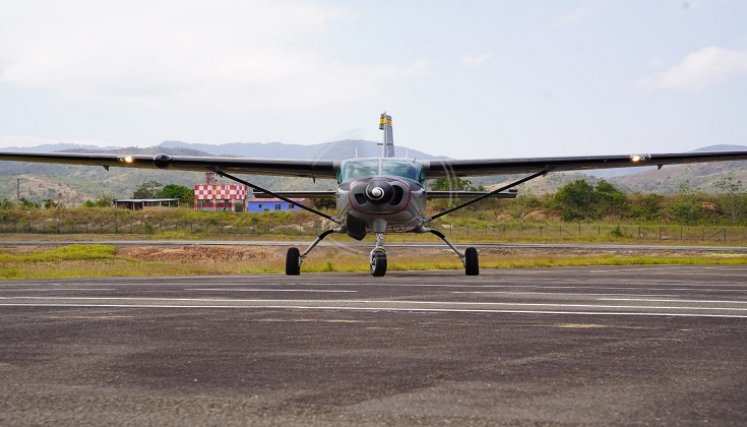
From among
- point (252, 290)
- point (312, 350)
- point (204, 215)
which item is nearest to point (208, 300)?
point (252, 290)

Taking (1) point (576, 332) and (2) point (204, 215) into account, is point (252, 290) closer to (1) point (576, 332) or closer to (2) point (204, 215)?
(1) point (576, 332)

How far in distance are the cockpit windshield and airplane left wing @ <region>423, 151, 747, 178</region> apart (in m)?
1.82

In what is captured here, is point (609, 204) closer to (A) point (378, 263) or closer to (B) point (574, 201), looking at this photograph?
(B) point (574, 201)

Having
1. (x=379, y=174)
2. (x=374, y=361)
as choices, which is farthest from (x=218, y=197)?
(x=374, y=361)

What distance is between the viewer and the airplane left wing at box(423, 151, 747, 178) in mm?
21842

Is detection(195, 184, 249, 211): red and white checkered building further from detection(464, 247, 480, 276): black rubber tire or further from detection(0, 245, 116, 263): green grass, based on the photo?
detection(464, 247, 480, 276): black rubber tire

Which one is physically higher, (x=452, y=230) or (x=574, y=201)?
(x=574, y=201)

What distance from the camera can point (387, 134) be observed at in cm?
2691

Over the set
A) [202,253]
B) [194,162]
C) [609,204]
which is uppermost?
[194,162]

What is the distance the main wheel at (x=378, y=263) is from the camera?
1916 cm

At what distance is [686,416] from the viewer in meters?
4.56

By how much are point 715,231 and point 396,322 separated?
238 feet

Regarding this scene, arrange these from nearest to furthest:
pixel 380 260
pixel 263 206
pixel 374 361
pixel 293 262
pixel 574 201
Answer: pixel 374 361 → pixel 380 260 → pixel 293 262 → pixel 574 201 → pixel 263 206

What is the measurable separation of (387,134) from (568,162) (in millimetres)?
7054
